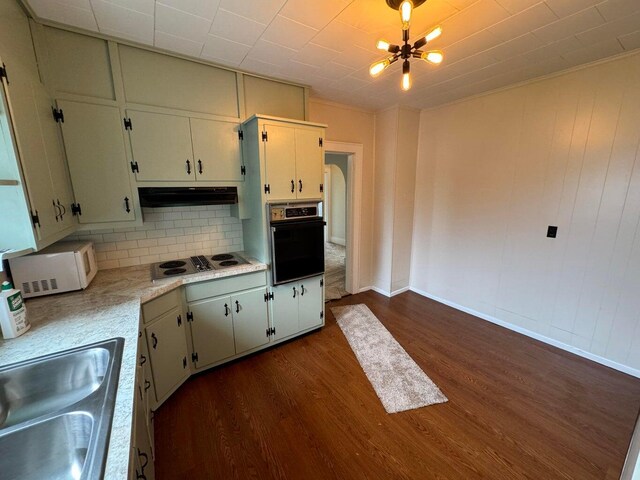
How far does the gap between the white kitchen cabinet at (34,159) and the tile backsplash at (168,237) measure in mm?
519

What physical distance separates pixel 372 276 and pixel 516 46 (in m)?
3.01

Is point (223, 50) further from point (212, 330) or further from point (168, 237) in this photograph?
point (212, 330)

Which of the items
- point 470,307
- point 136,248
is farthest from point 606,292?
point 136,248

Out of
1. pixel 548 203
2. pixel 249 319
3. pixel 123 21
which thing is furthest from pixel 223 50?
pixel 548 203

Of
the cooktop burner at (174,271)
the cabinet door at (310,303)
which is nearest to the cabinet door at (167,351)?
the cooktop burner at (174,271)

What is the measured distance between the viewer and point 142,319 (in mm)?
1690

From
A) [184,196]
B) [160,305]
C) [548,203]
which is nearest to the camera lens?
[160,305]

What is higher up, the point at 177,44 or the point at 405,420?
the point at 177,44

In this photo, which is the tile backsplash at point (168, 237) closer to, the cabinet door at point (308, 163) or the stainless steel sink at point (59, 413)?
the cabinet door at point (308, 163)

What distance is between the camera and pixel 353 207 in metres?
3.68

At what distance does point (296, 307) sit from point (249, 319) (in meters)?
0.49

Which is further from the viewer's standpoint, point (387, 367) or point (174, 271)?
point (387, 367)

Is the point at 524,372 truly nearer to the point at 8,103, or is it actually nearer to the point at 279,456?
the point at 279,456

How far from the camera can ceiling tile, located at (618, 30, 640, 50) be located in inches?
71.5
